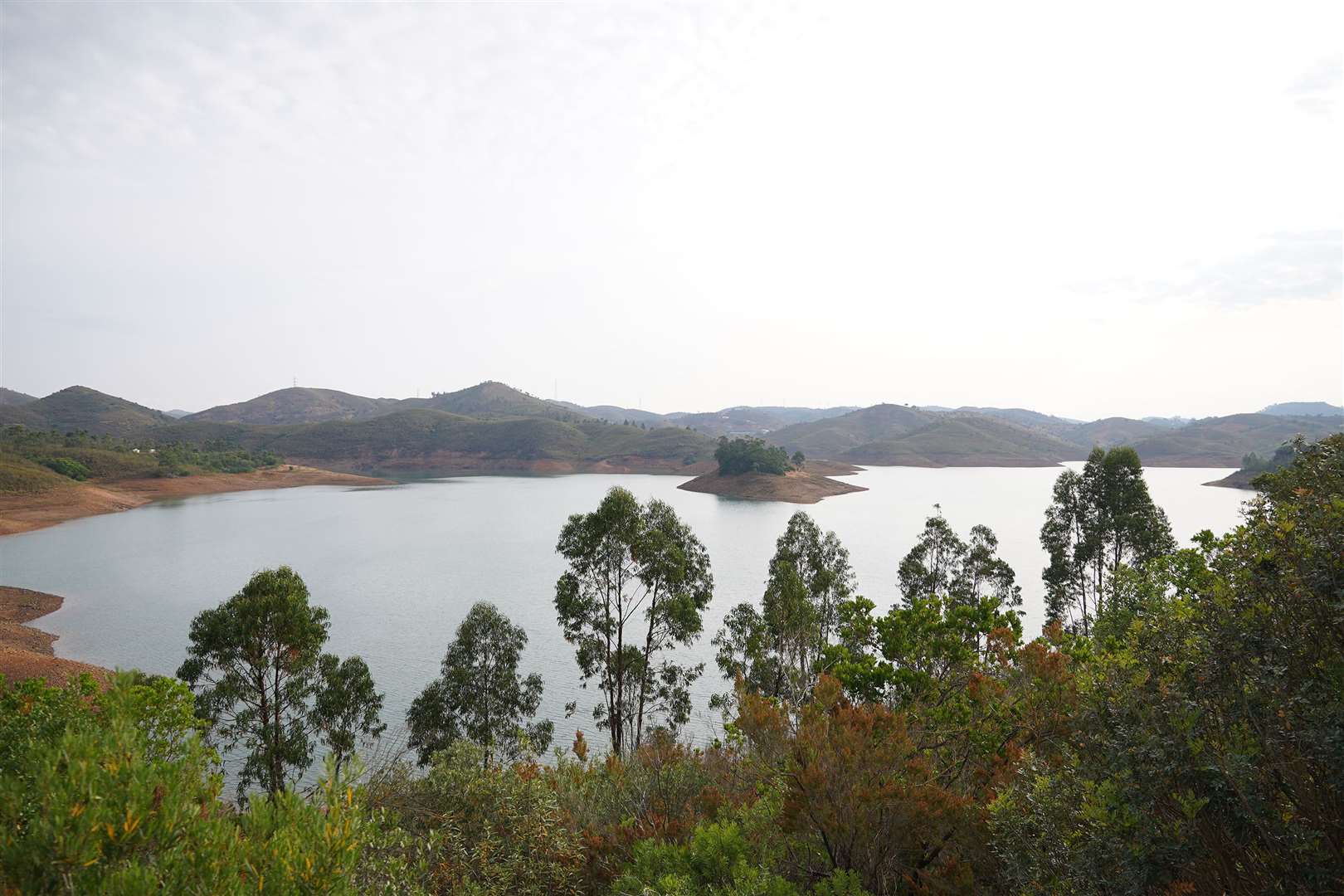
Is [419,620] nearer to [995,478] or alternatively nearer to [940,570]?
[940,570]

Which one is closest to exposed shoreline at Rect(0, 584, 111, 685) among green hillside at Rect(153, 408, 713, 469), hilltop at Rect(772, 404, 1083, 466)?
green hillside at Rect(153, 408, 713, 469)

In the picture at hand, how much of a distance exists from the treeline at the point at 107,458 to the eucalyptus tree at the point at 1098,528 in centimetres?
9965

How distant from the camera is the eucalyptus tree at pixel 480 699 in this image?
18.6m

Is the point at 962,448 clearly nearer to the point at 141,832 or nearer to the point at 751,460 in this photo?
the point at 751,460

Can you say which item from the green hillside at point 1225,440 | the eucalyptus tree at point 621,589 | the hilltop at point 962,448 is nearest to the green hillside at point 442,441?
the hilltop at point 962,448

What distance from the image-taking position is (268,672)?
1772cm

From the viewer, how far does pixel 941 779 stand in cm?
877

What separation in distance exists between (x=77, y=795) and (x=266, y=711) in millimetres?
16118

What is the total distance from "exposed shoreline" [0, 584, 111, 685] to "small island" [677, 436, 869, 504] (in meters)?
69.3

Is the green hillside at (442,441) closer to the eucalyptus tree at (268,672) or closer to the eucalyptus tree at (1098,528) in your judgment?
the eucalyptus tree at (1098,528)

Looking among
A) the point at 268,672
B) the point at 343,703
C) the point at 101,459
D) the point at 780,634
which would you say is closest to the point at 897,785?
the point at 780,634

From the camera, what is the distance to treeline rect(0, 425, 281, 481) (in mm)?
81688

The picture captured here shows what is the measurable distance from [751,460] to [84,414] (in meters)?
180

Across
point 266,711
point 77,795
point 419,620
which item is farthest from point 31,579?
point 77,795
